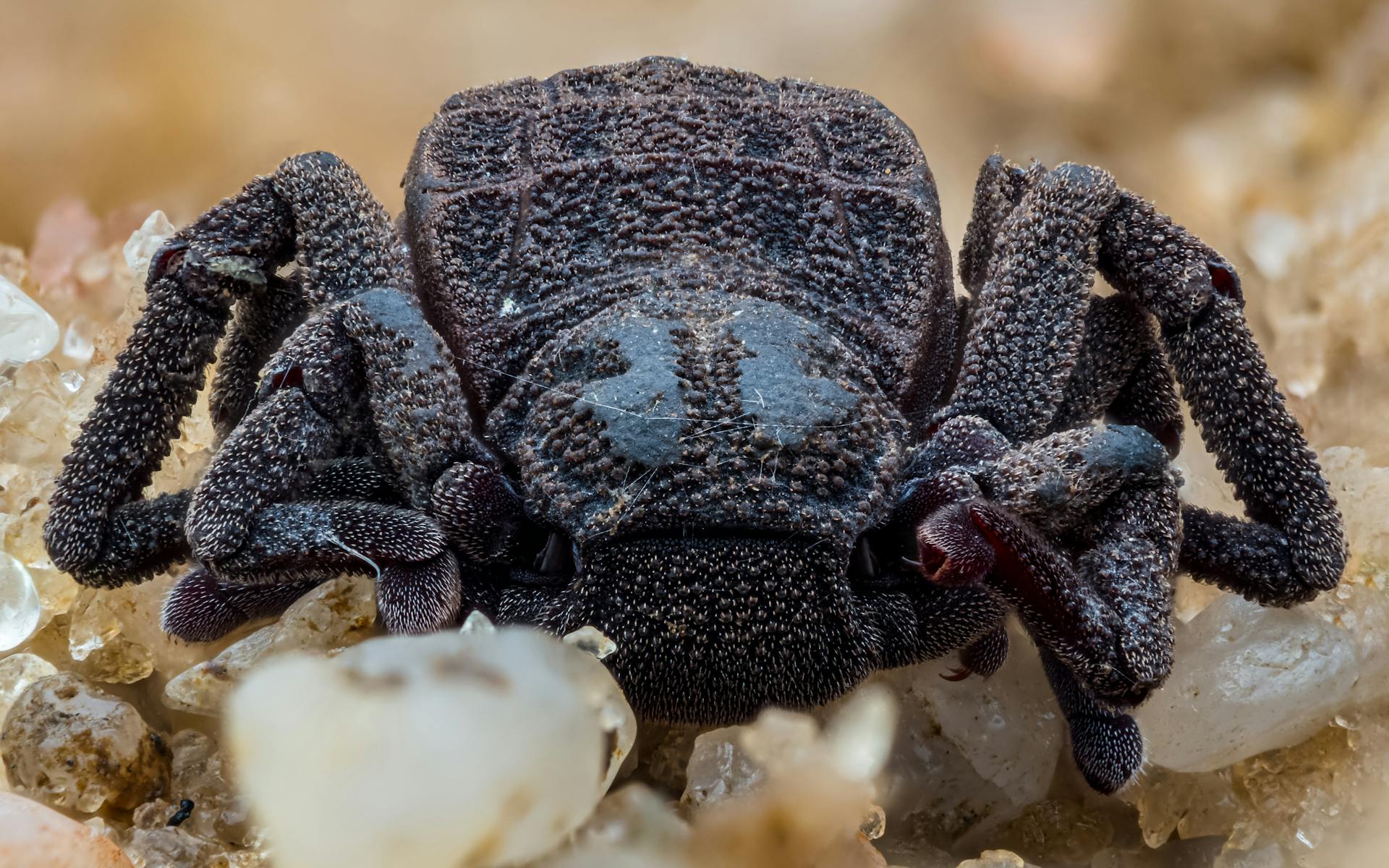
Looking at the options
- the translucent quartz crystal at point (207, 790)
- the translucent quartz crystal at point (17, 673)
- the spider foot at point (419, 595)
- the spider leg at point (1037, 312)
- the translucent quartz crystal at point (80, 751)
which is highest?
the spider leg at point (1037, 312)

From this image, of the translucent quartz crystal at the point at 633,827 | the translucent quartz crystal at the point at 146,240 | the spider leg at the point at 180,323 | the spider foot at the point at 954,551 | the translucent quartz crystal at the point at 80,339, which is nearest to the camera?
the translucent quartz crystal at the point at 633,827

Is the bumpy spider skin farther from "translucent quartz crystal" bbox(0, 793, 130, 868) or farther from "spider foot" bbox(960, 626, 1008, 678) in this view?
"translucent quartz crystal" bbox(0, 793, 130, 868)

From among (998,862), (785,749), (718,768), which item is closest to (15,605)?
(718,768)

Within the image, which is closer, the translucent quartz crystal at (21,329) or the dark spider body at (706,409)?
the dark spider body at (706,409)

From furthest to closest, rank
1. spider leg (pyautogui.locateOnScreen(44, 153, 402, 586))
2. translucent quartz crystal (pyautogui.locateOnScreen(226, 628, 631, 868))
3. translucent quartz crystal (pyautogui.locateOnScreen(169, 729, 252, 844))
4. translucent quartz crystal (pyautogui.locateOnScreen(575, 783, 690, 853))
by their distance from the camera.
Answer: spider leg (pyautogui.locateOnScreen(44, 153, 402, 586)), translucent quartz crystal (pyautogui.locateOnScreen(169, 729, 252, 844)), translucent quartz crystal (pyautogui.locateOnScreen(575, 783, 690, 853)), translucent quartz crystal (pyautogui.locateOnScreen(226, 628, 631, 868))

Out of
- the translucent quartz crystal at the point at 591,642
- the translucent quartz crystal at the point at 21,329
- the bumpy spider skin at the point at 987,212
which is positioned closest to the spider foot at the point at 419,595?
the translucent quartz crystal at the point at 591,642

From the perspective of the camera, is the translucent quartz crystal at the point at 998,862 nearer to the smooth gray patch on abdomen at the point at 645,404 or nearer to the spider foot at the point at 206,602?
the smooth gray patch on abdomen at the point at 645,404

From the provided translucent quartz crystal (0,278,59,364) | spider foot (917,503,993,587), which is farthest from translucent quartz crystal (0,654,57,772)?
spider foot (917,503,993,587)

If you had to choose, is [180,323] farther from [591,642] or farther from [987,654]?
[987,654]
